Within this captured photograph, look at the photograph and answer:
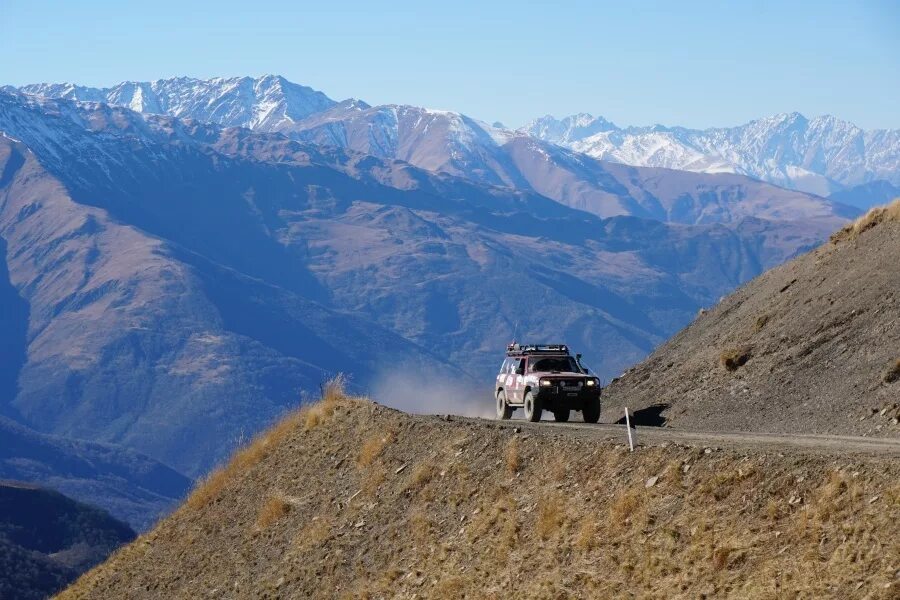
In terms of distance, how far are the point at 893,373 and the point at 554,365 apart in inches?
288

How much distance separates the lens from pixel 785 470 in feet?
54.9

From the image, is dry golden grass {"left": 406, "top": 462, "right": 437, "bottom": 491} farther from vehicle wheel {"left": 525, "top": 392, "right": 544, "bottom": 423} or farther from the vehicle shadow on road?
the vehicle shadow on road

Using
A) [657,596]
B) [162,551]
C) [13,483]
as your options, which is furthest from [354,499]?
[13,483]

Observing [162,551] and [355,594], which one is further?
[162,551]

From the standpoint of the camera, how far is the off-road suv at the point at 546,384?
2977 cm

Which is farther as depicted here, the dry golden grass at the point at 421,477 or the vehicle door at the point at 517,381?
the vehicle door at the point at 517,381

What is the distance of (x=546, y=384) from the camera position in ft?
97.1

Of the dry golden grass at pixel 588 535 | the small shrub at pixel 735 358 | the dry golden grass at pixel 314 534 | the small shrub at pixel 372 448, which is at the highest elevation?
the small shrub at pixel 735 358

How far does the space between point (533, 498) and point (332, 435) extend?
8834 mm

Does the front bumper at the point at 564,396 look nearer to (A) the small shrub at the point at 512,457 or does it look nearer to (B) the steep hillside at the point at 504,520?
(B) the steep hillside at the point at 504,520

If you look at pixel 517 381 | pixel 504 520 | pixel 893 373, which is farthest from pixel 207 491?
pixel 893 373

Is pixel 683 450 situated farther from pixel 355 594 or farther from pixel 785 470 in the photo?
pixel 355 594

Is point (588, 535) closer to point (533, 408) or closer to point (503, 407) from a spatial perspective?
point (533, 408)

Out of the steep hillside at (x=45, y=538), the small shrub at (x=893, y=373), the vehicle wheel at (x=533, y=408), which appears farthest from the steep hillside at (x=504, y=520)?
the steep hillside at (x=45, y=538)
